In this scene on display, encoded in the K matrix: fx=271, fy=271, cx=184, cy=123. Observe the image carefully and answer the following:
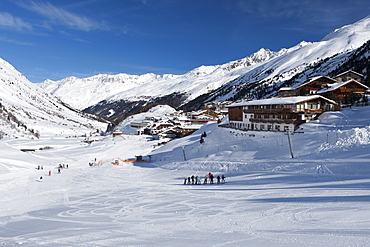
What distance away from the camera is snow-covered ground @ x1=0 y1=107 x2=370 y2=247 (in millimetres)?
12602

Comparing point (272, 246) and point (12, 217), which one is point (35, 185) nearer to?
point (12, 217)

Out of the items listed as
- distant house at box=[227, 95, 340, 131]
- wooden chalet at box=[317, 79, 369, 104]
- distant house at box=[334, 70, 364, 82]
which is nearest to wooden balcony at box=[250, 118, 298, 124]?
distant house at box=[227, 95, 340, 131]

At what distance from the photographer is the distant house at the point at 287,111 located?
44.3m

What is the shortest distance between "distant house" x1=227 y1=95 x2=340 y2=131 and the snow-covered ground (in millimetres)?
2063

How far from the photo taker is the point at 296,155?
112ft

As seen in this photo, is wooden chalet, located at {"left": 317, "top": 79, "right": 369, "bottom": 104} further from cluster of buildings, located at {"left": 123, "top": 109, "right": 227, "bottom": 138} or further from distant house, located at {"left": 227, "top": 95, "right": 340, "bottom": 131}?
cluster of buildings, located at {"left": 123, "top": 109, "right": 227, "bottom": 138}

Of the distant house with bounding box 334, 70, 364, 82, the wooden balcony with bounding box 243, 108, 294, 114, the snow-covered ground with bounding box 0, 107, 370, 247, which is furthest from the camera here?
the distant house with bounding box 334, 70, 364, 82

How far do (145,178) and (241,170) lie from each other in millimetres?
12836

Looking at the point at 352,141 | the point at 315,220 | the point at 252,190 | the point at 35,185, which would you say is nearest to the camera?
the point at 315,220

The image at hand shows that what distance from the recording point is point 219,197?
22.2 metres

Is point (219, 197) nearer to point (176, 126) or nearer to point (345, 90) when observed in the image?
point (345, 90)

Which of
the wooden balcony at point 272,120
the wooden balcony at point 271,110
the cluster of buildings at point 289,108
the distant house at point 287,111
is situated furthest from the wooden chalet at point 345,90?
the wooden balcony at point 272,120

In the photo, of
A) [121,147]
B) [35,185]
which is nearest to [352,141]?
[35,185]

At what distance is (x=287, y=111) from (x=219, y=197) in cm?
2791
